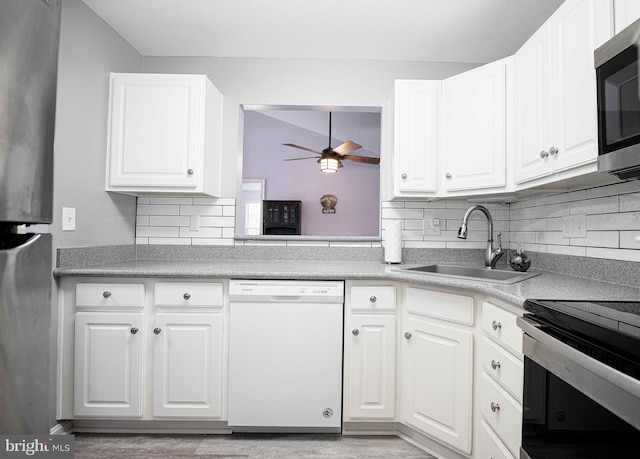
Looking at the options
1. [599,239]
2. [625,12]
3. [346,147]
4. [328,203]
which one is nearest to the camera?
[625,12]

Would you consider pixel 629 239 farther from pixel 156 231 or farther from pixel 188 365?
pixel 156 231

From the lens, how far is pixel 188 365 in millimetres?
1960

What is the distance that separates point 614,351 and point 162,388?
1.94m

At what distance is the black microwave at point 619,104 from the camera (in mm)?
1033

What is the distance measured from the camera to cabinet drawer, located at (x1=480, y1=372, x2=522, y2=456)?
1.33m

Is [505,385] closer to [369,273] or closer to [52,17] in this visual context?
[369,273]

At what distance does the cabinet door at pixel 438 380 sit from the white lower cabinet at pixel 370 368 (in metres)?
0.07

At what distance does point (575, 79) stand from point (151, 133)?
7.13ft

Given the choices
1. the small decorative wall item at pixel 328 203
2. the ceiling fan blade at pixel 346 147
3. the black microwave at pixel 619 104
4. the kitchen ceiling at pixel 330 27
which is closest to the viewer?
the black microwave at pixel 619 104

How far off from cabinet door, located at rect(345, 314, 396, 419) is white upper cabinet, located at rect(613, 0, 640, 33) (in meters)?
1.54

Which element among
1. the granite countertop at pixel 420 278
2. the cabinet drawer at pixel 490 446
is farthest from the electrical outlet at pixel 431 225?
the cabinet drawer at pixel 490 446

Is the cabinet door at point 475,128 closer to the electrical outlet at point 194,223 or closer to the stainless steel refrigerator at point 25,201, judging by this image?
the electrical outlet at point 194,223

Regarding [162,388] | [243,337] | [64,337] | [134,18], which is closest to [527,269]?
[243,337]

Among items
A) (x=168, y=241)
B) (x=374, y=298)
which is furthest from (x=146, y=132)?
(x=374, y=298)
